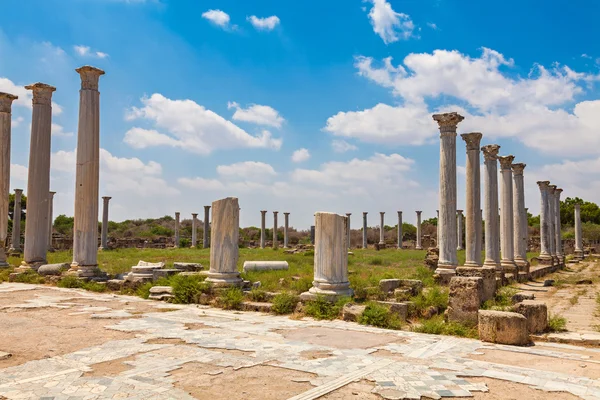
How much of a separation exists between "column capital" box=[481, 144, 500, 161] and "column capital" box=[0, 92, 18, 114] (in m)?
17.9

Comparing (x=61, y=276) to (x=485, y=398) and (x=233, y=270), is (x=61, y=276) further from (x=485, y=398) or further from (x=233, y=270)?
(x=485, y=398)

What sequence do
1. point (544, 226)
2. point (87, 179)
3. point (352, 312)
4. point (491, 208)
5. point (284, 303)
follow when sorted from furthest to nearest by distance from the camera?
point (544, 226) < point (491, 208) < point (87, 179) < point (284, 303) < point (352, 312)

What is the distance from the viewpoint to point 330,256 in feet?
34.9

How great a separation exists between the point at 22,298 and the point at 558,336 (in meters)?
11.4

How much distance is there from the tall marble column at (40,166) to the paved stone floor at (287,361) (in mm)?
9326

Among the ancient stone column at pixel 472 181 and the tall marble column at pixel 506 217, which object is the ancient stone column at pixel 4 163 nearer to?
the ancient stone column at pixel 472 181

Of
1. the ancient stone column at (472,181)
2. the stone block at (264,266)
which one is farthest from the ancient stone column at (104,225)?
the ancient stone column at (472,181)

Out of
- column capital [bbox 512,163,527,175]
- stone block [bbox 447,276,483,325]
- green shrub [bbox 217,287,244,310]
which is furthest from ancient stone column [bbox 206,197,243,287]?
column capital [bbox 512,163,527,175]

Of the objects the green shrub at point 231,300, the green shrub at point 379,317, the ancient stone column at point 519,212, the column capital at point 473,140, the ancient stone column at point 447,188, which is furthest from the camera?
the ancient stone column at point 519,212

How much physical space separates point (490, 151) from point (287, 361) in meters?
15.8

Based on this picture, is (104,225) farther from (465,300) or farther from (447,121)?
(465,300)

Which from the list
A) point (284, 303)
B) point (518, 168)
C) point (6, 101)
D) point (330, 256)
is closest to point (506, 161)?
point (518, 168)

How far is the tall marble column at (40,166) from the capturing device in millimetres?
17203

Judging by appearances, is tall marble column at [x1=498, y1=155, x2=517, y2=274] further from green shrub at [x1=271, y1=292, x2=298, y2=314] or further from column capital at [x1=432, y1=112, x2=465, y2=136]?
green shrub at [x1=271, y1=292, x2=298, y2=314]
